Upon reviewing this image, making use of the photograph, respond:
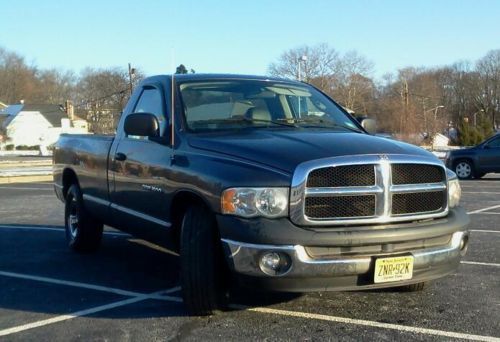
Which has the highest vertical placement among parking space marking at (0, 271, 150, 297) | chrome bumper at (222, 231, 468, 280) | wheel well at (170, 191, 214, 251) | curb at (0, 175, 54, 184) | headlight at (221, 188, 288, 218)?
headlight at (221, 188, 288, 218)

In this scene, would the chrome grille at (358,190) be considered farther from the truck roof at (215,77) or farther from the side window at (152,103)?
the truck roof at (215,77)

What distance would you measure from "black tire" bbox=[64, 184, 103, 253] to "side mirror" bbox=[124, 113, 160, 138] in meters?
2.35

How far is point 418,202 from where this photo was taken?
181 inches

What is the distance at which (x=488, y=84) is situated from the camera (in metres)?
104

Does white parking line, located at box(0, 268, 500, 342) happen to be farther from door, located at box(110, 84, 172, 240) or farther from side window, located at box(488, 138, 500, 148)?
side window, located at box(488, 138, 500, 148)

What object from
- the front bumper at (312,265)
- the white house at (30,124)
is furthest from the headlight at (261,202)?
the white house at (30,124)

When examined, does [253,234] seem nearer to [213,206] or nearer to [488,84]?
[213,206]

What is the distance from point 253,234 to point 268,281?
0.35 meters

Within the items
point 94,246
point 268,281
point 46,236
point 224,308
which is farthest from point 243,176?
point 46,236

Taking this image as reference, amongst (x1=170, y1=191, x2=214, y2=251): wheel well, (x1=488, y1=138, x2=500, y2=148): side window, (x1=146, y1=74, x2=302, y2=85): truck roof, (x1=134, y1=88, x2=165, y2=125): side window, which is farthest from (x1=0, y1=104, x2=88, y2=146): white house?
(x1=170, y1=191, x2=214, y2=251): wheel well

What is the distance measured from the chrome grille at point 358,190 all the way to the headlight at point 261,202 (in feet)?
0.22

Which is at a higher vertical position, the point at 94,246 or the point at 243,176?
the point at 243,176

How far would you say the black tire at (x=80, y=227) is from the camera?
754 cm

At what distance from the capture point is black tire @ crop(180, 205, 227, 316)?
4.53m
